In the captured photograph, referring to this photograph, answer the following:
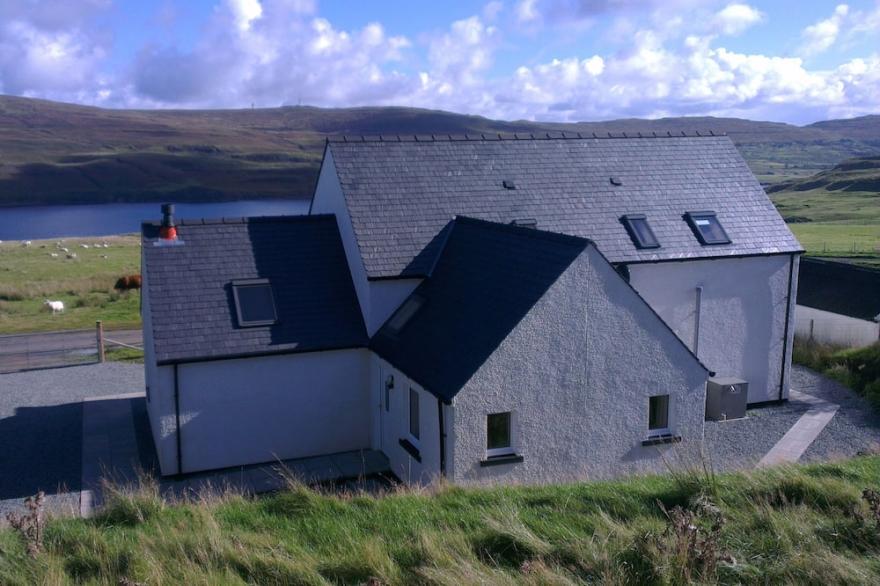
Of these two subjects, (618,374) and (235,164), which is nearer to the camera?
(618,374)

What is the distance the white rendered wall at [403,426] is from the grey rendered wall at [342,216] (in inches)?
52.9

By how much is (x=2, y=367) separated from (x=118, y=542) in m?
19.5

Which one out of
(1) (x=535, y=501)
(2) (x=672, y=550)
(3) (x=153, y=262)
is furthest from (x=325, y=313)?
(2) (x=672, y=550)

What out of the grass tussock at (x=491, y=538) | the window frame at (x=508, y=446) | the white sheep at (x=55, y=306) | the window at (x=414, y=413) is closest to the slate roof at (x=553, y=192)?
the window at (x=414, y=413)

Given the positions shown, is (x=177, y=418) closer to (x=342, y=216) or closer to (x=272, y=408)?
(x=272, y=408)

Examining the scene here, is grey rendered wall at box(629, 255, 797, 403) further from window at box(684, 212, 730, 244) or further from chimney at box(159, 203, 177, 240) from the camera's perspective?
chimney at box(159, 203, 177, 240)

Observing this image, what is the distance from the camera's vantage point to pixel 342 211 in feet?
59.5

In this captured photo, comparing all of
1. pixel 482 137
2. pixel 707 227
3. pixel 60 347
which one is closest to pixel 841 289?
pixel 707 227

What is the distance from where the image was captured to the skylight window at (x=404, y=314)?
1596 cm

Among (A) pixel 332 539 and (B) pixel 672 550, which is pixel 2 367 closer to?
(A) pixel 332 539

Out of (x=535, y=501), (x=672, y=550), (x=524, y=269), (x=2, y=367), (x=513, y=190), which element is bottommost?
(x=2, y=367)

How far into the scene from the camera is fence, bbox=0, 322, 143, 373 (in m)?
24.6

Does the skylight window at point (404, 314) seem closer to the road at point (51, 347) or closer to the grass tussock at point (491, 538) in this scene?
the grass tussock at point (491, 538)

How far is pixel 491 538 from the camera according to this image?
7438 millimetres
